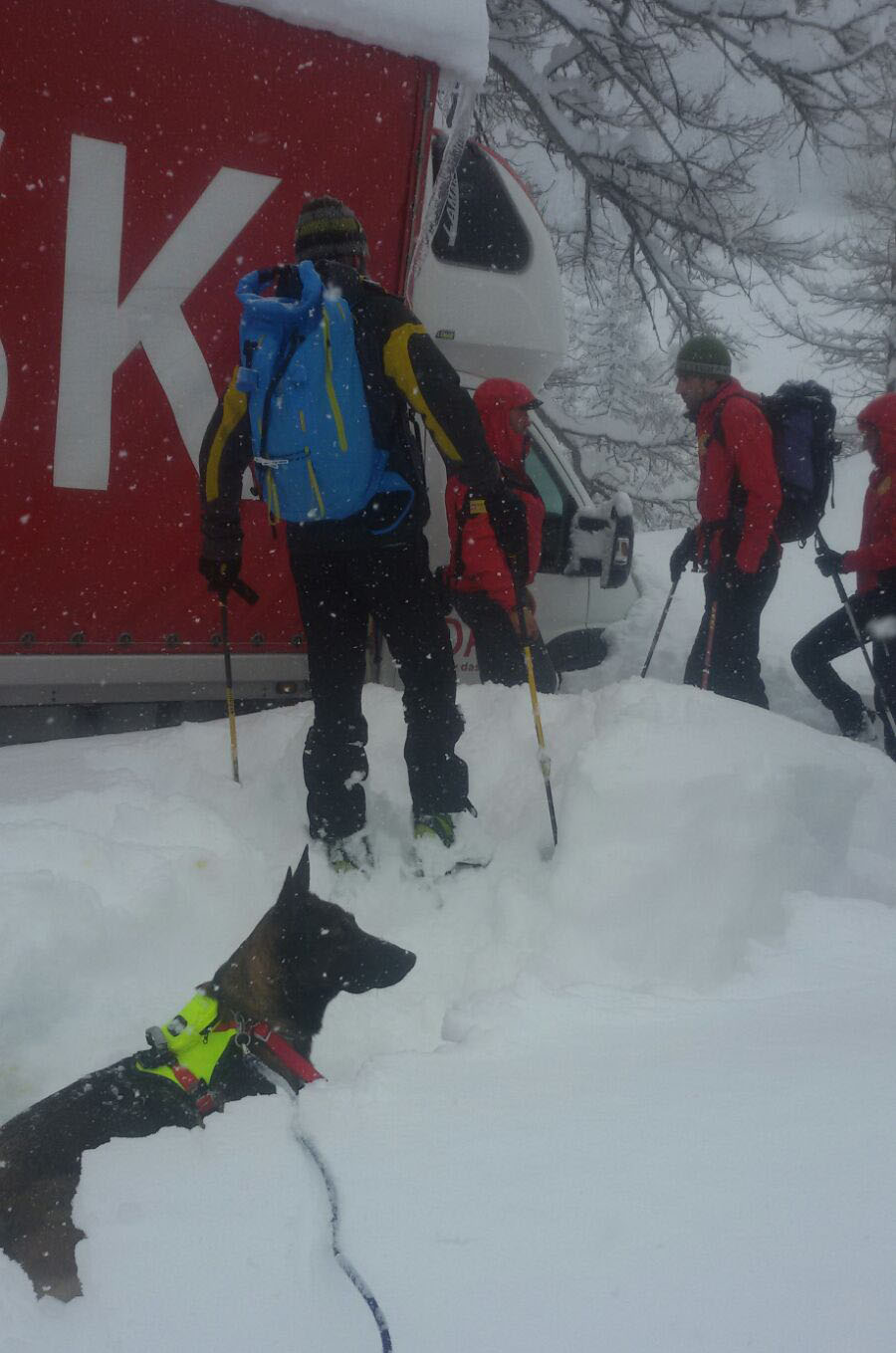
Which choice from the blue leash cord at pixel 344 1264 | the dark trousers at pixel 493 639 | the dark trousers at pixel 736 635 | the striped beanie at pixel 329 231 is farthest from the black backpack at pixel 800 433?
the blue leash cord at pixel 344 1264

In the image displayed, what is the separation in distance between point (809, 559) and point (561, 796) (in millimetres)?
10943

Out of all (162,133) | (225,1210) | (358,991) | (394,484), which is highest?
(162,133)

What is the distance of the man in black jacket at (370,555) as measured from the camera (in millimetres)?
2559

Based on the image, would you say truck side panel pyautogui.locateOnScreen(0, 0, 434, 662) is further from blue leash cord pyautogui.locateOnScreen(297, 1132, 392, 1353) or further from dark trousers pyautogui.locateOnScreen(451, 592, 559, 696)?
blue leash cord pyautogui.locateOnScreen(297, 1132, 392, 1353)

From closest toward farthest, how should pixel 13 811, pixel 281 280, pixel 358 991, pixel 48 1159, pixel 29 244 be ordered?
pixel 48 1159 < pixel 358 991 < pixel 281 280 < pixel 13 811 < pixel 29 244

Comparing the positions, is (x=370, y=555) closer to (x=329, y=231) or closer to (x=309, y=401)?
(x=309, y=401)

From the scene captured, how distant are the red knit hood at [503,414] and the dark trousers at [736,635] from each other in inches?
45.5

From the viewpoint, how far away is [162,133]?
3.03 metres

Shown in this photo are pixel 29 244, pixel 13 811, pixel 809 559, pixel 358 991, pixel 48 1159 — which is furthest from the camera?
pixel 809 559

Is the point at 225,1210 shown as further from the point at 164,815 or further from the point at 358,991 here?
the point at 164,815

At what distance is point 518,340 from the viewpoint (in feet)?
14.7

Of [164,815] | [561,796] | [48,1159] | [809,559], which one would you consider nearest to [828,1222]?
[48,1159]

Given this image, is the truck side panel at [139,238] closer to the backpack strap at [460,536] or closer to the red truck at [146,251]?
the red truck at [146,251]

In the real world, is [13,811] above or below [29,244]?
below
